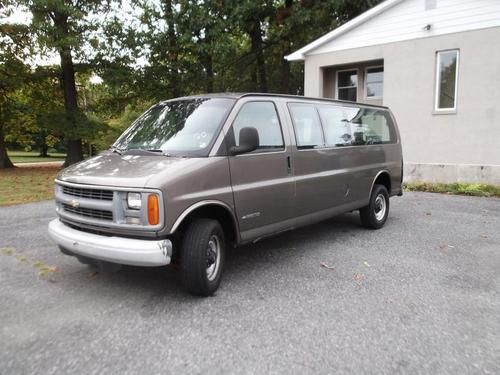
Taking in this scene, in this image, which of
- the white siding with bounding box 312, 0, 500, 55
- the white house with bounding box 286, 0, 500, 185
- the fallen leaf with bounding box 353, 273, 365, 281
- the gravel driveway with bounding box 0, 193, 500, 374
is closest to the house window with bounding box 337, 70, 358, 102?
the white house with bounding box 286, 0, 500, 185

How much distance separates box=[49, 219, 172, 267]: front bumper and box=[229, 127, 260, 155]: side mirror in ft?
4.01

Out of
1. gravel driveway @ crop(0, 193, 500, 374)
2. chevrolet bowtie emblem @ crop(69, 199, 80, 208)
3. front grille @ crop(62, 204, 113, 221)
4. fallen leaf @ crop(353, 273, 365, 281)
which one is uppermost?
chevrolet bowtie emblem @ crop(69, 199, 80, 208)

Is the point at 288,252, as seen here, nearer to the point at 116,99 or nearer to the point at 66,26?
the point at 66,26

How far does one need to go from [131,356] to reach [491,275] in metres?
4.03

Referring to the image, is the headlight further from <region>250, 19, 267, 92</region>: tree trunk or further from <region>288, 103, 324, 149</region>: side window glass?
<region>250, 19, 267, 92</region>: tree trunk

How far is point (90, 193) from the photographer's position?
3.98 metres

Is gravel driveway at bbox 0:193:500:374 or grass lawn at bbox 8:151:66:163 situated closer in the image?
gravel driveway at bbox 0:193:500:374

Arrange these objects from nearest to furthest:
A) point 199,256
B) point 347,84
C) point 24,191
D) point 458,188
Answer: point 199,256 → point 458,188 → point 24,191 → point 347,84

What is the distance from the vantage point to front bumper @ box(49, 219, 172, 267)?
360cm

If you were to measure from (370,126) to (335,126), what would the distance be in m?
1.18

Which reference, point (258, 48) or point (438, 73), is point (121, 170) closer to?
point (438, 73)

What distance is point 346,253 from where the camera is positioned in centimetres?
564

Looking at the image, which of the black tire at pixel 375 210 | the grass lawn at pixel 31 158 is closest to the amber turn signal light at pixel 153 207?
the black tire at pixel 375 210

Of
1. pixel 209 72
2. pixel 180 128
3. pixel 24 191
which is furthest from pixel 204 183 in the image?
pixel 209 72
